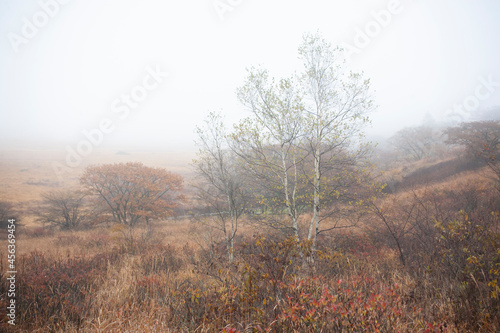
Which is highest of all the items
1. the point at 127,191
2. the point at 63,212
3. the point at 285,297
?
the point at 127,191

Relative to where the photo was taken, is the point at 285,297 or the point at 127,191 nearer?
the point at 285,297

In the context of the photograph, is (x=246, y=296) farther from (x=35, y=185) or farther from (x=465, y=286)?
(x=35, y=185)

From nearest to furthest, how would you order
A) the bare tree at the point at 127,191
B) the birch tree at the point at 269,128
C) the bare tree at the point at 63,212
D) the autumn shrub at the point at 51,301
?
the autumn shrub at the point at 51,301 < the birch tree at the point at 269,128 < the bare tree at the point at 63,212 < the bare tree at the point at 127,191

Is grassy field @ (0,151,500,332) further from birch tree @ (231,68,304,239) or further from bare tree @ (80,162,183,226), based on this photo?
bare tree @ (80,162,183,226)

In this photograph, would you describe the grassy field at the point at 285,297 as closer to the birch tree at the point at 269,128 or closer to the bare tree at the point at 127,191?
the birch tree at the point at 269,128

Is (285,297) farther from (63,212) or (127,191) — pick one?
(63,212)

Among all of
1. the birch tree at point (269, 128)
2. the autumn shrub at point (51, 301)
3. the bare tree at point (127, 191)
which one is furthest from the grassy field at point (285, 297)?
the bare tree at point (127, 191)

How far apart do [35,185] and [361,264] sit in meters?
52.4

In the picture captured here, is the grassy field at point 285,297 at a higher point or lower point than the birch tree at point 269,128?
lower

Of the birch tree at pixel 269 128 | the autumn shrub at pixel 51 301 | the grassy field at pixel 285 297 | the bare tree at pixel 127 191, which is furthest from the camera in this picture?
the bare tree at pixel 127 191

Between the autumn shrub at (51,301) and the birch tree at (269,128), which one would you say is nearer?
the autumn shrub at (51,301)

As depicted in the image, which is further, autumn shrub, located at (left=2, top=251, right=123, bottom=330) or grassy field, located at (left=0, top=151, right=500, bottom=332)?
autumn shrub, located at (left=2, top=251, right=123, bottom=330)

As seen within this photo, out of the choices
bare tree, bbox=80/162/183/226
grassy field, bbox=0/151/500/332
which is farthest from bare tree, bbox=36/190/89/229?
grassy field, bbox=0/151/500/332

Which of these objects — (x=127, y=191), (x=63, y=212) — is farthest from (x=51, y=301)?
(x=63, y=212)
